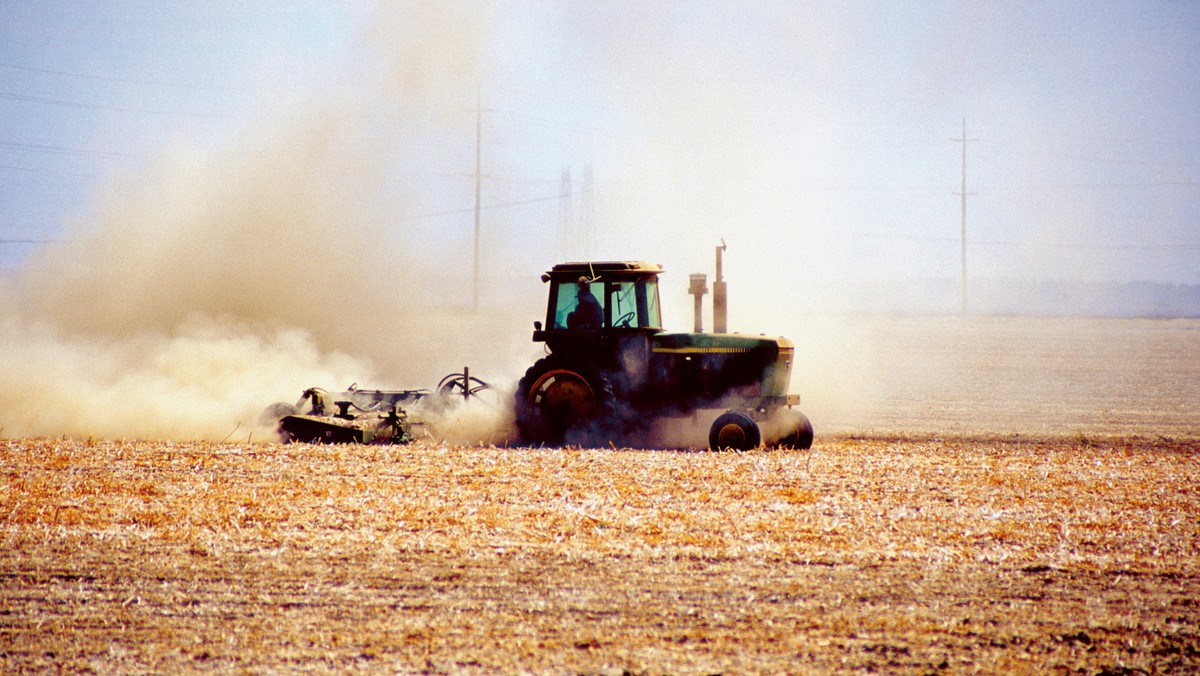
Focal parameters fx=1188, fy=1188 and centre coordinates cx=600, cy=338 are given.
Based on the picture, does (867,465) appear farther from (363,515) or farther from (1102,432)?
(1102,432)

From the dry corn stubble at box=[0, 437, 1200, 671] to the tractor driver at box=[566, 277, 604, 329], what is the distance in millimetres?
2986

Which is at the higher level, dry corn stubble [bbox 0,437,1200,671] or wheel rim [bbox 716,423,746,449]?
wheel rim [bbox 716,423,746,449]

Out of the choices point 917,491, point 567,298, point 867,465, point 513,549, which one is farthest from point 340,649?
point 567,298

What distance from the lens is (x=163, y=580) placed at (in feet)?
28.6

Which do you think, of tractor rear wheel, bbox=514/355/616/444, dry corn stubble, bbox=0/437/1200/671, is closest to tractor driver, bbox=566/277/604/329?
tractor rear wheel, bbox=514/355/616/444

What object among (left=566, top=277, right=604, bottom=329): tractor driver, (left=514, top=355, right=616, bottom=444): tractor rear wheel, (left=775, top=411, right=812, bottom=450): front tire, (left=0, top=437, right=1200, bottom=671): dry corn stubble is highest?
(left=566, top=277, right=604, bottom=329): tractor driver

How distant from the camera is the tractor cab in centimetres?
1766

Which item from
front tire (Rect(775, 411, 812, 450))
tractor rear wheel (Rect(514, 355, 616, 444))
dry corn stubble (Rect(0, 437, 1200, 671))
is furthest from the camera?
front tire (Rect(775, 411, 812, 450))

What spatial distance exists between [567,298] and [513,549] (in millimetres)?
8448

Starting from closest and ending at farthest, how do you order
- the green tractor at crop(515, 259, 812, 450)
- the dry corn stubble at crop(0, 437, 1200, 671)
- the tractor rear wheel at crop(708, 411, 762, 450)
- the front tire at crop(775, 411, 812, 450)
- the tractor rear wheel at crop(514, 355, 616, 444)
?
the dry corn stubble at crop(0, 437, 1200, 671)
the tractor rear wheel at crop(708, 411, 762, 450)
the tractor rear wheel at crop(514, 355, 616, 444)
the green tractor at crop(515, 259, 812, 450)
the front tire at crop(775, 411, 812, 450)

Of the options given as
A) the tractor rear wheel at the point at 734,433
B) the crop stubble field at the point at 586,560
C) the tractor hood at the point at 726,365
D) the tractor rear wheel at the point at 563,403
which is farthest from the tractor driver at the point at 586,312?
the tractor rear wheel at the point at 734,433

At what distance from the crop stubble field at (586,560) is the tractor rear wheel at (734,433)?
1.04 ft

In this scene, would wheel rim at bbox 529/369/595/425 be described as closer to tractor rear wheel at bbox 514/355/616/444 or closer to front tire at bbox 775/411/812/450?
tractor rear wheel at bbox 514/355/616/444

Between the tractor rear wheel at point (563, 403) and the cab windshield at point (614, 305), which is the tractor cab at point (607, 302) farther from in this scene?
the tractor rear wheel at point (563, 403)
